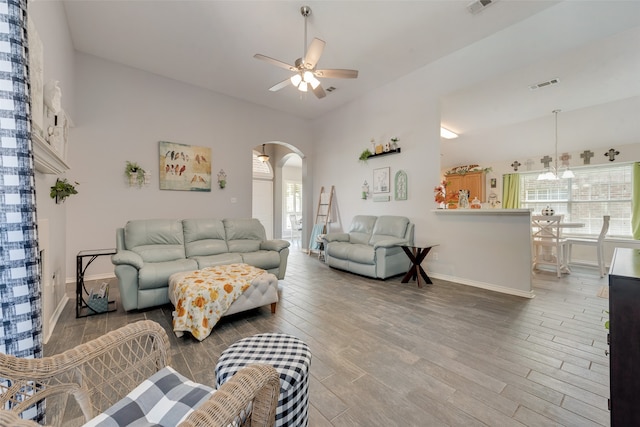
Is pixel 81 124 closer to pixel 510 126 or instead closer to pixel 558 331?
pixel 558 331

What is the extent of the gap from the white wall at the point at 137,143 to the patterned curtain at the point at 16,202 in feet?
12.5

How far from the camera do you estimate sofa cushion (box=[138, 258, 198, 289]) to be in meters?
2.68

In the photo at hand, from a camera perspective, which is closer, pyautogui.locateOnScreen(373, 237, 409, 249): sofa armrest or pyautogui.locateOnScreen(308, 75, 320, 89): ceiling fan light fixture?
pyautogui.locateOnScreen(308, 75, 320, 89): ceiling fan light fixture

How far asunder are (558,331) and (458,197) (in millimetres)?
2209

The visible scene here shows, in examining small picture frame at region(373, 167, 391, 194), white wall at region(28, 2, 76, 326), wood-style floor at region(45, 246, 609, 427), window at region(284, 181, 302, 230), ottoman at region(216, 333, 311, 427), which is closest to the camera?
ottoman at region(216, 333, 311, 427)

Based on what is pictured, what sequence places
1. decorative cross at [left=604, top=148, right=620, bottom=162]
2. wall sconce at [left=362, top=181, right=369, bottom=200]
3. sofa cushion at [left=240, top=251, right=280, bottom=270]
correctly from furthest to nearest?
wall sconce at [left=362, top=181, right=369, bottom=200] < decorative cross at [left=604, top=148, right=620, bottom=162] < sofa cushion at [left=240, top=251, right=280, bottom=270]

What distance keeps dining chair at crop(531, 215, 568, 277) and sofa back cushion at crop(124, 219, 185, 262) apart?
17.9 ft

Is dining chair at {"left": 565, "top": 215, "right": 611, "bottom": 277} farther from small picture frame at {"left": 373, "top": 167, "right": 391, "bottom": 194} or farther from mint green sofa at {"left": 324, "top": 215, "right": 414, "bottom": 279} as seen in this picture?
small picture frame at {"left": 373, "top": 167, "right": 391, "bottom": 194}

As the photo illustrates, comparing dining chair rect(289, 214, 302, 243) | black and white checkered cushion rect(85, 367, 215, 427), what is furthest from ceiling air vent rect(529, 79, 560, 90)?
dining chair rect(289, 214, 302, 243)

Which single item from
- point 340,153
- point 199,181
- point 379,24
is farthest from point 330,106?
point 199,181

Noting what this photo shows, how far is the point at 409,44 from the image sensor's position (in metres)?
3.58

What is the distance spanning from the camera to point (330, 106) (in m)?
5.79

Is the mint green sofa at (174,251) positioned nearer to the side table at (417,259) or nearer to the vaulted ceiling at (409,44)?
the side table at (417,259)

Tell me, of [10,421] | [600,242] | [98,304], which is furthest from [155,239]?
[600,242]
